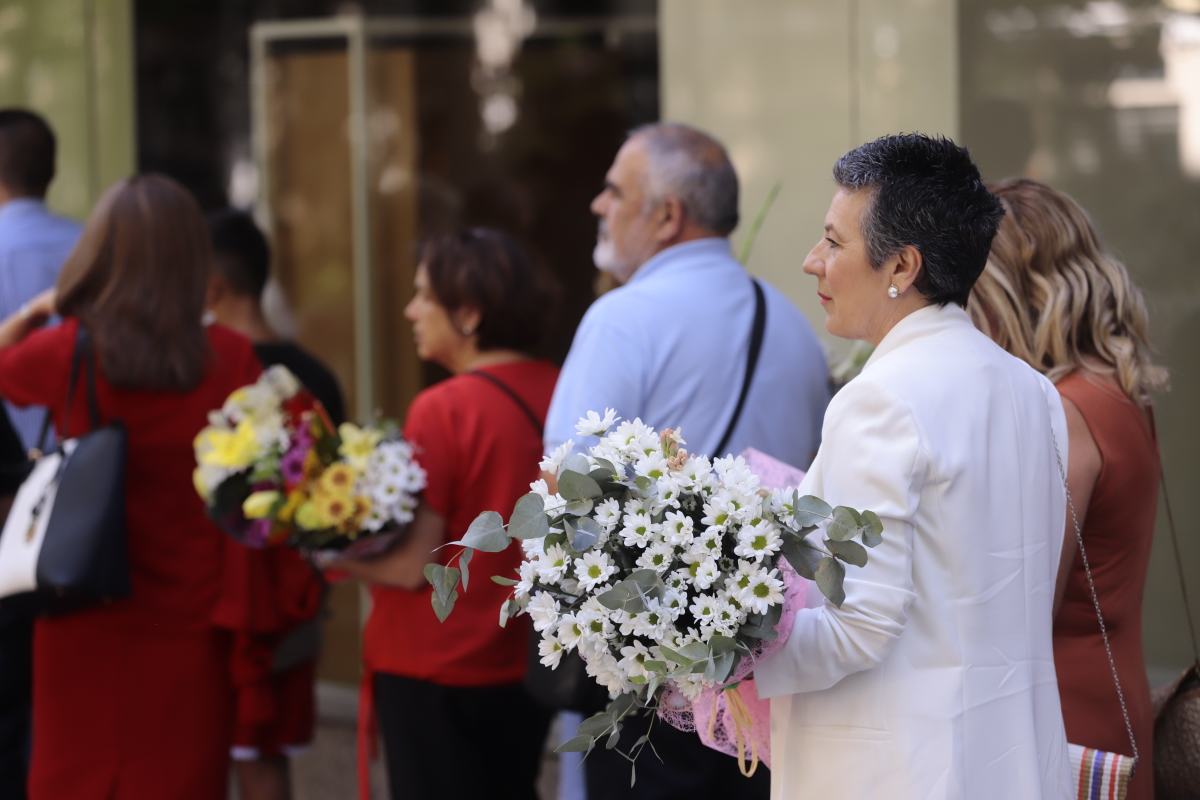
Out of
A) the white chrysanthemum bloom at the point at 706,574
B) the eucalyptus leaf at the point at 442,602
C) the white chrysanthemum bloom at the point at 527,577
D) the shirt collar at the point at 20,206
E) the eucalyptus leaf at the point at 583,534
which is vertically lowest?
the eucalyptus leaf at the point at 442,602

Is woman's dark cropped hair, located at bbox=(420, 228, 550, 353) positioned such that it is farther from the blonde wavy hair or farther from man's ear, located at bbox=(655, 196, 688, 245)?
the blonde wavy hair

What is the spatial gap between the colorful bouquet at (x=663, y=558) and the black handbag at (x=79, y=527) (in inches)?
78.5

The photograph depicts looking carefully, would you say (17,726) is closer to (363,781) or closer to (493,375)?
(363,781)

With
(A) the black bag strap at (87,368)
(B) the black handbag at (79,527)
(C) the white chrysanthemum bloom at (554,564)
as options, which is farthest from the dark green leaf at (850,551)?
(A) the black bag strap at (87,368)

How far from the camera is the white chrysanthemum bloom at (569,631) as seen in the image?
2266 millimetres

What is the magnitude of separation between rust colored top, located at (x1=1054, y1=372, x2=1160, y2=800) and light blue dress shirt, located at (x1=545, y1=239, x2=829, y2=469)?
2.51 feet

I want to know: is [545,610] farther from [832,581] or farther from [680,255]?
[680,255]

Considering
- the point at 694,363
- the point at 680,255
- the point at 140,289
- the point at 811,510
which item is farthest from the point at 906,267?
the point at 140,289

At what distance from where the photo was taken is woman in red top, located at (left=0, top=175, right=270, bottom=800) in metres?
4.18

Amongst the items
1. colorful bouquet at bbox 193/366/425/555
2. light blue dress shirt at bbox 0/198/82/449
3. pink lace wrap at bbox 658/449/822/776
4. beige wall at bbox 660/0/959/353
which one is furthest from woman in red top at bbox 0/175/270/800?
pink lace wrap at bbox 658/449/822/776

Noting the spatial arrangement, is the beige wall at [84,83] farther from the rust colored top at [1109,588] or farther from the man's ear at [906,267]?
the man's ear at [906,267]

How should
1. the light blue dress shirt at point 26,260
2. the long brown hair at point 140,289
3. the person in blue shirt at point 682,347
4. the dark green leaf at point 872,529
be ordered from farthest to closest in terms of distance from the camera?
the light blue dress shirt at point 26,260 → the long brown hair at point 140,289 → the person in blue shirt at point 682,347 → the dark green leaf at point 872,529

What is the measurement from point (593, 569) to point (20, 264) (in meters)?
3.46

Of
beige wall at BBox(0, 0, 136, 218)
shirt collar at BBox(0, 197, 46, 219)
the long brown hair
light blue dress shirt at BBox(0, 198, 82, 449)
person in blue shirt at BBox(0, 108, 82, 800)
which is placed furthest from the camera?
beige wall at BBox(0, 0, 136, 218)
